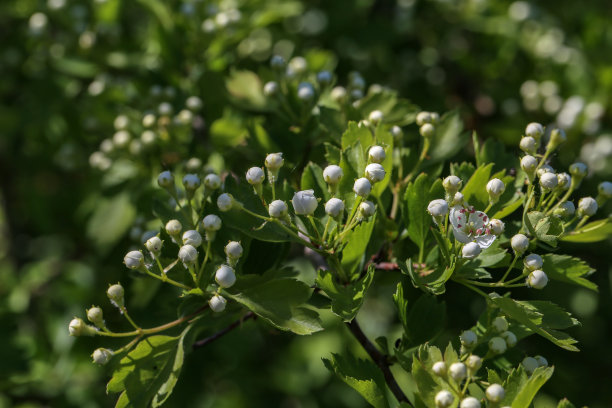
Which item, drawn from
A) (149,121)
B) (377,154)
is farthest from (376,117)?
(149,121)

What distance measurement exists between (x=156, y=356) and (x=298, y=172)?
27.1 inches

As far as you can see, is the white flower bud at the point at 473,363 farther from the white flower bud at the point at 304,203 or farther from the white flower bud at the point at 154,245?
the white flower bud at the point at 154,245

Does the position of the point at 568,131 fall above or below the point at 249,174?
below

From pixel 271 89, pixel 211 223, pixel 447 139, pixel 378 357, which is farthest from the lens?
pixel 271 89

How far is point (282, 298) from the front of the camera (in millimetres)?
1364

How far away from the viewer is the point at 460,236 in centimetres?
130

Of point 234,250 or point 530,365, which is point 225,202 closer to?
point 234,250

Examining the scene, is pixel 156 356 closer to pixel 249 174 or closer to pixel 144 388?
pixel 144 388

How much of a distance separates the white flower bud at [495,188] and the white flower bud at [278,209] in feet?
1.43

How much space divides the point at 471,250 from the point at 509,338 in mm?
260

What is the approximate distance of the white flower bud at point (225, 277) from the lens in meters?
1.32

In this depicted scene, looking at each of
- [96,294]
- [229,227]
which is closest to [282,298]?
[229,227]

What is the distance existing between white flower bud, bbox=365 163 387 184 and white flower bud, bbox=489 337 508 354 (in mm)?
428

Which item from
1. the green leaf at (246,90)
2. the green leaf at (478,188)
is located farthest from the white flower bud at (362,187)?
the green leaf at (246,90)
